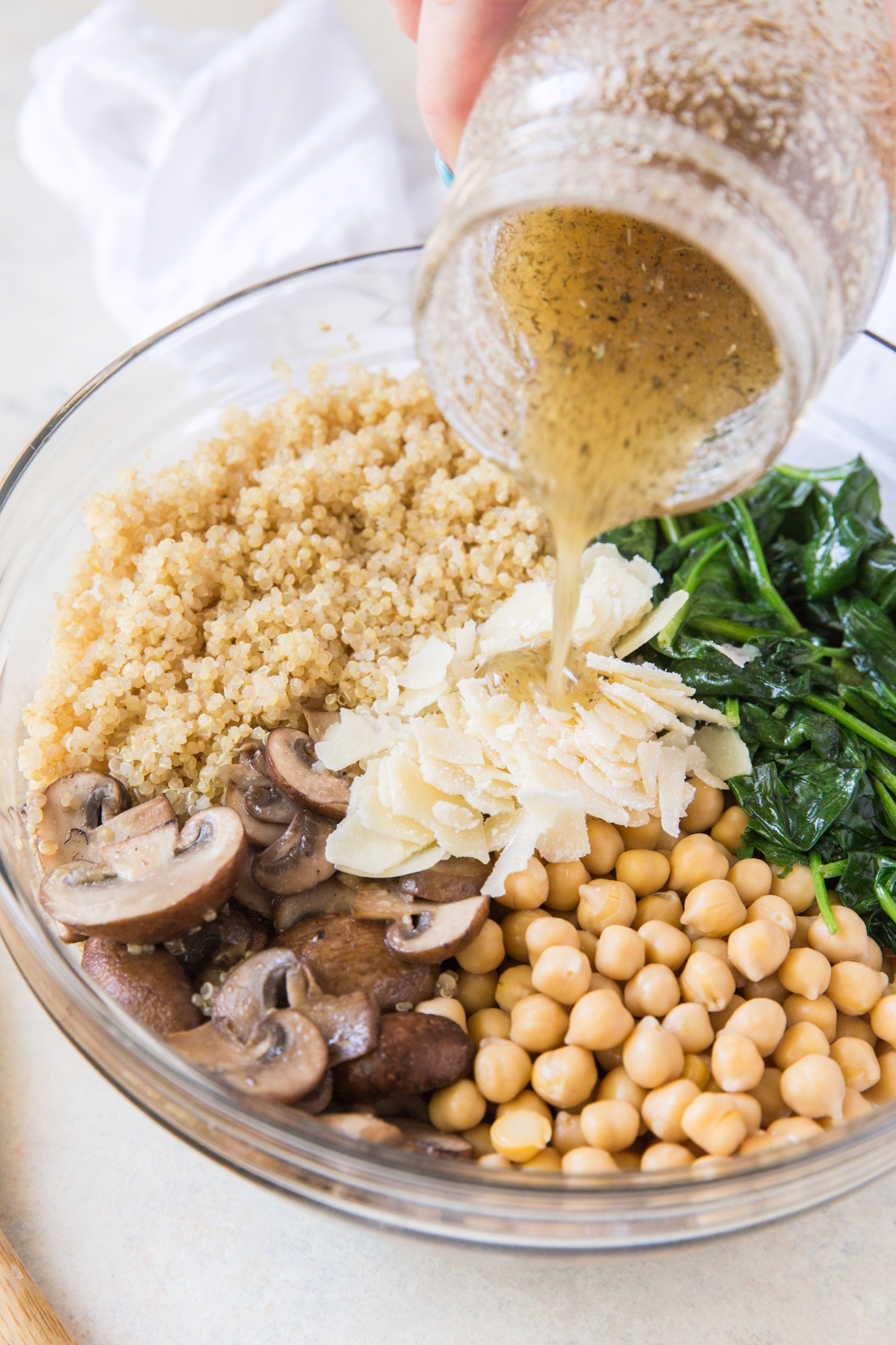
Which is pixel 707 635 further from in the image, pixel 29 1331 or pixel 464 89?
pixel 29 1331

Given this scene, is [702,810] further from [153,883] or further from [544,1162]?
[153,883]

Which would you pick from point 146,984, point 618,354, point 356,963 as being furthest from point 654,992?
point 618,354

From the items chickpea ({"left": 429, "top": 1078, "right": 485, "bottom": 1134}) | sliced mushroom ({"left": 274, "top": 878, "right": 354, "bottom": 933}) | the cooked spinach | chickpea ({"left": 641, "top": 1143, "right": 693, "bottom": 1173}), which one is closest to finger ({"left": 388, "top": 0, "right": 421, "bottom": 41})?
the cooked spinach

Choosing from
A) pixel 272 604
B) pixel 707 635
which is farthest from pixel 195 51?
pixel 707 635

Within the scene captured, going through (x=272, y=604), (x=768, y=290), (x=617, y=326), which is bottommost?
(x=272, y=604)

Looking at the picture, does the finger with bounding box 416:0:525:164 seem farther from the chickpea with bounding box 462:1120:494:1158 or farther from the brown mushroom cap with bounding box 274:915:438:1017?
the chickpea with bounding box 462:1120:494:1158
